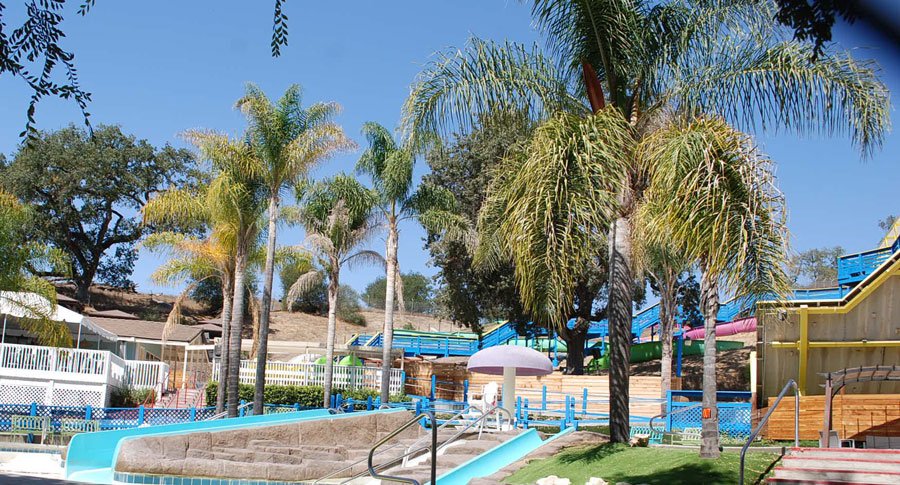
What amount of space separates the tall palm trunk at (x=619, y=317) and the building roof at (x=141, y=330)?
30.5 metres

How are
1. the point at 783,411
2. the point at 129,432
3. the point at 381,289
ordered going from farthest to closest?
the point at 381,289, the point at 783,411, the point at 129,432

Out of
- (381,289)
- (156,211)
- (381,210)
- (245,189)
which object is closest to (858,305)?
(381,210)

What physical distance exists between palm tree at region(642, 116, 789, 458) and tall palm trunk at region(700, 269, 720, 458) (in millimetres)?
491

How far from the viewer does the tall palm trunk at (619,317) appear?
1211cm

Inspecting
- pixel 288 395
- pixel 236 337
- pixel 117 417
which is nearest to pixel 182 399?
pixel 288 395

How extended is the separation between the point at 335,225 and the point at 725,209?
18.4m

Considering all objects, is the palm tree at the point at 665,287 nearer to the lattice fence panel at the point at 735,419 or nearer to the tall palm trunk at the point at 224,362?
the lattice fence panel at the point at 735,419

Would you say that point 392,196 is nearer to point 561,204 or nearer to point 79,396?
point 79,396

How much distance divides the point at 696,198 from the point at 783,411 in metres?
11.1

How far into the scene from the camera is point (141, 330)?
38.6 meters

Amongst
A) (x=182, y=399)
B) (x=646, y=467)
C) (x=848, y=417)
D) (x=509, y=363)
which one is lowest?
(x=182, y=399)

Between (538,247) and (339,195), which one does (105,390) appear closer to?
(339,195)

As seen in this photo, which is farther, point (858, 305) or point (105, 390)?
point (105, 390)

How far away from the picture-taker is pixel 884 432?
16.9 meters
